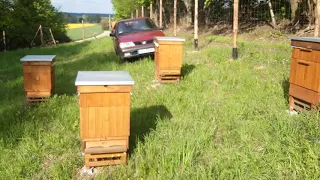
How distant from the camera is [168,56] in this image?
6570 millimetres

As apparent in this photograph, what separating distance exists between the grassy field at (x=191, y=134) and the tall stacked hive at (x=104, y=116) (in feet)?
0.74

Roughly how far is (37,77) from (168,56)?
9.10ft

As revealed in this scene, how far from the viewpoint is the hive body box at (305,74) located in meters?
3.90

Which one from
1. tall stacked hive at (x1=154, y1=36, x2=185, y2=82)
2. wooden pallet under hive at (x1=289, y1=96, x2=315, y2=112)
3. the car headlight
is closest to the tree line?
the car headlight

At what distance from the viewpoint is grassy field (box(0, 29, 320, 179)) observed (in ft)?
10.2

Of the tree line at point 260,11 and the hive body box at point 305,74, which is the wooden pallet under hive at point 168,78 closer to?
the hive body box at point 305,74

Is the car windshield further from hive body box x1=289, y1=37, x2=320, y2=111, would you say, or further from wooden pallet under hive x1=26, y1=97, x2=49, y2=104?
hive body box x1=289, y1=37, x2=320, y2=111

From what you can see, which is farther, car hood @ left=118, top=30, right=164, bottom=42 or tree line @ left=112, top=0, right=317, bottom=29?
tree line @ left=112, top=0, right=317, bottom=29

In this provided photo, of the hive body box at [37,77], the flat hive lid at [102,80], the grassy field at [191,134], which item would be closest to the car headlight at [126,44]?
the grassy field at [191,134]

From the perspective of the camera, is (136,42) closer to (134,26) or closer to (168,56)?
(134,26)

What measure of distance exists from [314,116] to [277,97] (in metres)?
1.51

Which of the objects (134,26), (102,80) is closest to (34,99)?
(102,80)

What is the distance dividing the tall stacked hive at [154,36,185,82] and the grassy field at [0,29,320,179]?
1.14ft

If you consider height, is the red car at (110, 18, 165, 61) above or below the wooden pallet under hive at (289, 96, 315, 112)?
above
